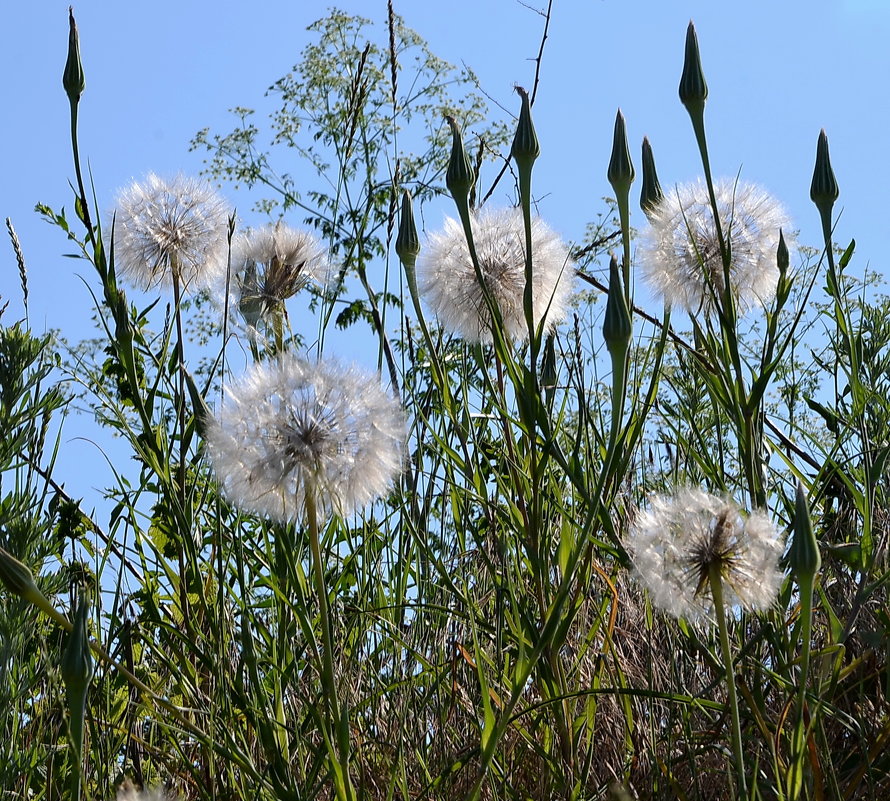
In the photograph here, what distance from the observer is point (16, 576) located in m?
1.07

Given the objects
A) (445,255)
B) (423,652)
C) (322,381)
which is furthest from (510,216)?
(423,652)

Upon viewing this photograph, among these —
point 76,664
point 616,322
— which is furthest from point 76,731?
point 616,322

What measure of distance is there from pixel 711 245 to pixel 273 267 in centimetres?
73

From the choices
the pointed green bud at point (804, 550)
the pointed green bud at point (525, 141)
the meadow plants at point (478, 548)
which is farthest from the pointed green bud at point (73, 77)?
the pointed green bud at point (804, 550)

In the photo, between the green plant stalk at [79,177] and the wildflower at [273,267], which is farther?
the wildflower at [273,267]

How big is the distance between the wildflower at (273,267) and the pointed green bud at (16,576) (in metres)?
0.87

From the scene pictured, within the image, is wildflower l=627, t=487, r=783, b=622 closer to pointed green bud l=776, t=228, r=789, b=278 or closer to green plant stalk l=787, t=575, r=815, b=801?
green plant stalk l=787, t=575, r=815, b=801

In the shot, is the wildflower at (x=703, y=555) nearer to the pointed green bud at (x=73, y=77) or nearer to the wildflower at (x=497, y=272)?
the wildflower at (x=497, y=272)

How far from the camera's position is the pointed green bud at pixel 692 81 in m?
1.46

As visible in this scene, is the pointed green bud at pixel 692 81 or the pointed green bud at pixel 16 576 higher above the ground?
the pointed green bud at pixel 692 81

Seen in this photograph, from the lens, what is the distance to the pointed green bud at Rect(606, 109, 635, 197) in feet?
4.68

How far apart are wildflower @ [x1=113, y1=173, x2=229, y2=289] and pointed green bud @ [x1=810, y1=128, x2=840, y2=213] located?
3.19 ft

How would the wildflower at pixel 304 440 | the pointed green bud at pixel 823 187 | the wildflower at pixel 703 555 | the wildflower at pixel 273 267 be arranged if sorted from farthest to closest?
1. the wildflower at pixel 273 267
2. the pointed green bud at pixel 823 187
3. the wildflower at pixel 304 440
4. the wildflower at pixel 703 555

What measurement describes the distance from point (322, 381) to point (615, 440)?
0.44 meters
